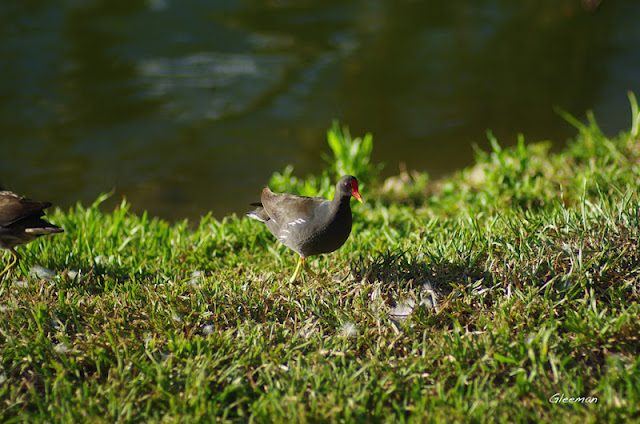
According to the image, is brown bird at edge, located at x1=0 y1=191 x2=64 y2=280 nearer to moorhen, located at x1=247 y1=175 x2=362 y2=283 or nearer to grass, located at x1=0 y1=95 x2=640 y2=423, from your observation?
grass, located at x1=0 y1=95 x2=640 y2=423

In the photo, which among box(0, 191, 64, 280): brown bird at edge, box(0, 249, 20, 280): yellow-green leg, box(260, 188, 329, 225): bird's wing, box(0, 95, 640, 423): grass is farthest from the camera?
box(0, 249, 20, 280): yellow-green leg

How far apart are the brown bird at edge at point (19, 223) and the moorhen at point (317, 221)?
57.4 inches

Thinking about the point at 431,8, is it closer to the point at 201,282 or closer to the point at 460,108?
the point at 460,108

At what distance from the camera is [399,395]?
2.69 metres

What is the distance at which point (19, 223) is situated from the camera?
3.74 metres

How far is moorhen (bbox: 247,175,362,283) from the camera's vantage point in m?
3.44

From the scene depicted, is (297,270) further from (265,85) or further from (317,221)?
(265,85)

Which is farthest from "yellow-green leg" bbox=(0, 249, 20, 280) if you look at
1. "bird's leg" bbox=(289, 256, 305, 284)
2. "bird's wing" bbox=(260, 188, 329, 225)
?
"bird's leg" bbox=(289, 256, 305, 284)

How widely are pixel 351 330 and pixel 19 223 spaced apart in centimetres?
228

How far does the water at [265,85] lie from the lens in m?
7.30

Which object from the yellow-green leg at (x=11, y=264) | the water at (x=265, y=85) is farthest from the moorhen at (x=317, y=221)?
the water at (x=265, y=85)

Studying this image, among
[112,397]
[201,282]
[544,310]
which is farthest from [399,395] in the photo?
[201,282]

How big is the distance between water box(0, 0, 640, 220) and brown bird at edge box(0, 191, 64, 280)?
2.56 metres

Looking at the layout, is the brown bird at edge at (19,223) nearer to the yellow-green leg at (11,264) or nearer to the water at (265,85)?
the yellow-green leg at (11,264)
